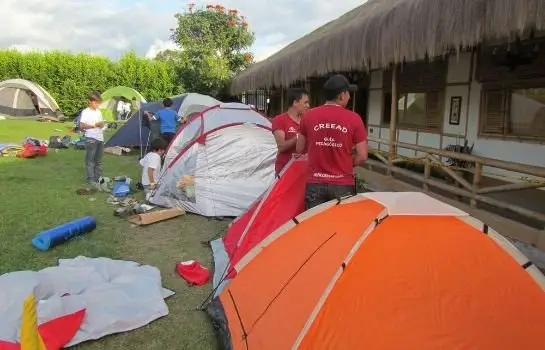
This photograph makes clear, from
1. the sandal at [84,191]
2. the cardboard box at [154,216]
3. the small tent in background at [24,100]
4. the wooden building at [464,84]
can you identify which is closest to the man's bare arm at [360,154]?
the wooden building at [464,84]

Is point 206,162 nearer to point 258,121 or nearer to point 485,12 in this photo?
point 258,121

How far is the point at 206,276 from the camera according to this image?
153 inches

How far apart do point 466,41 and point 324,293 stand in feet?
11.8

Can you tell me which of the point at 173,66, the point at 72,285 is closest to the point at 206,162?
the point at 72,285

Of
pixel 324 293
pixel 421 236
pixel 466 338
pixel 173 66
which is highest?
pixel 173 66

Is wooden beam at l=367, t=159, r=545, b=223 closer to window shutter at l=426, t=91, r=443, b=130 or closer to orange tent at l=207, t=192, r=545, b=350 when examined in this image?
window shutter at l=426, t=91, r=443, b=130

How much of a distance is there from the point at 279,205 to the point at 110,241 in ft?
6.74

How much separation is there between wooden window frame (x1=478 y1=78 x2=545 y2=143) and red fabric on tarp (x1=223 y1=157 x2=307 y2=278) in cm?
386

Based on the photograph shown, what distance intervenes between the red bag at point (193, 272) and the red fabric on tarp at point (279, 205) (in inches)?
10.9

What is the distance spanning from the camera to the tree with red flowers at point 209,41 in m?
21.8

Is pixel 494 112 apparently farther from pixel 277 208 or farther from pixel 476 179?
pixel 277 208

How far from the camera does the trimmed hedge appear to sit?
2361 centimetres

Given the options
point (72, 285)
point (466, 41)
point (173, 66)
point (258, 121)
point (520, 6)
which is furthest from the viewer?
point (173, 66)

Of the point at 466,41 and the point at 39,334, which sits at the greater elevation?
the point at 466,41
